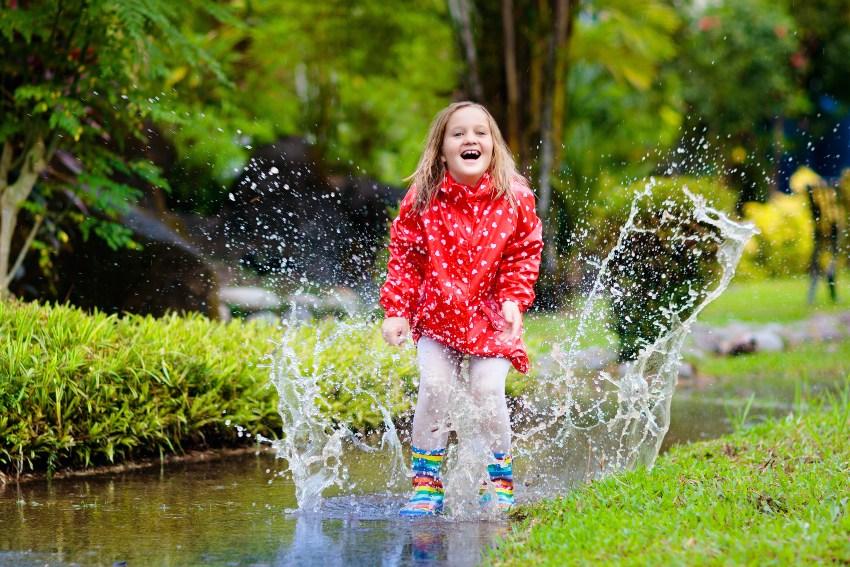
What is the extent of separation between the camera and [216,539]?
3.43 metres

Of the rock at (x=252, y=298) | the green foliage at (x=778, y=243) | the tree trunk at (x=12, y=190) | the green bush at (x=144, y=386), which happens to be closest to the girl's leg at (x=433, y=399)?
the green bush at (x=144, y=386)

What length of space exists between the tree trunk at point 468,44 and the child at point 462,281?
7831mm

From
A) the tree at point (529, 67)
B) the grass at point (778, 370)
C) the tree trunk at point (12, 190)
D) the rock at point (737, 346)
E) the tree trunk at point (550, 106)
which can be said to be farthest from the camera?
the tree at point (529, 67)

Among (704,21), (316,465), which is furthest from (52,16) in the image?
(704,21)

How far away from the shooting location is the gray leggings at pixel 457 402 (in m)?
3.89

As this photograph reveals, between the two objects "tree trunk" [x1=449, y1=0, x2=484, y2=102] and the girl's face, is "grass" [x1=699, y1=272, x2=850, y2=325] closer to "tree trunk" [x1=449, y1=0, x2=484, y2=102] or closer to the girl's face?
"tree trunk" [x1=449, y1=0, x2=484, y2=102]

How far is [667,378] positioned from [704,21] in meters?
15.9

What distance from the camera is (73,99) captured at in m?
6.59

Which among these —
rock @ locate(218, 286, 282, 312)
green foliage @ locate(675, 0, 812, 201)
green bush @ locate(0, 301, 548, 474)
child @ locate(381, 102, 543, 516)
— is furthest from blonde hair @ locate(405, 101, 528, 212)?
green foliage @ locate(675, 0, 812, 201)

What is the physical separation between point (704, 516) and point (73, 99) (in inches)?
189

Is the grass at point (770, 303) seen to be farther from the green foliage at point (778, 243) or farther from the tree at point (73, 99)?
the tree at point (73, 99)

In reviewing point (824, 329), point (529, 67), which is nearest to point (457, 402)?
point (824, 329)

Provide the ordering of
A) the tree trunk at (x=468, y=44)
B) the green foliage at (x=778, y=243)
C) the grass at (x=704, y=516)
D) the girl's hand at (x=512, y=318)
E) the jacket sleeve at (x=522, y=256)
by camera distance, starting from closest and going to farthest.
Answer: the grass at (x=704, y=516)
the girl's hand at (x=512, y=318)
the jacket sleeve at (x=522, y=256)
the tree trunk at (x=468, y=44)
the green foliage at (x=778, y=243)

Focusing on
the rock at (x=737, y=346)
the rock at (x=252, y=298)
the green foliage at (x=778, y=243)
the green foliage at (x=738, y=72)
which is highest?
the green foliage at (x=738, y=72)
